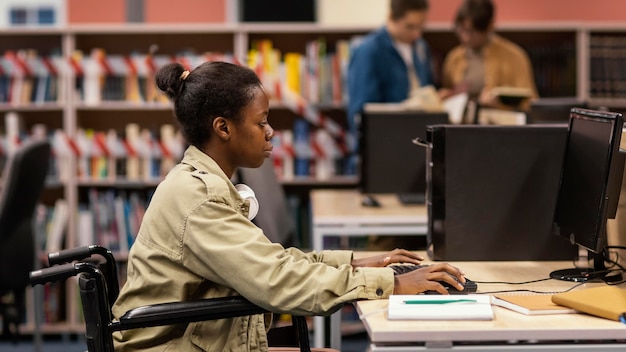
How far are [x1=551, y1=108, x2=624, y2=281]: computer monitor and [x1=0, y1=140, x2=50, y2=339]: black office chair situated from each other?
232 cm

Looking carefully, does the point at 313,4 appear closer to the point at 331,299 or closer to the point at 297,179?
the point at 297,179

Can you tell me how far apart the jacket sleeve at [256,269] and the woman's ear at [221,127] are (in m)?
0.21

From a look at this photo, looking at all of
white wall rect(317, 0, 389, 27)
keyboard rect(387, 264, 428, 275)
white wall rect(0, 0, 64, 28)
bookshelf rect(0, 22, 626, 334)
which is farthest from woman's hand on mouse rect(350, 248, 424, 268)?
white wall rect(0, 0, 64, 28)

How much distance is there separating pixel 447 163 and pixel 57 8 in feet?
21.8

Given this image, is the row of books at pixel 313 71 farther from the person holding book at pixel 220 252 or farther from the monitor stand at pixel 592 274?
the person holding book at pixel 220 252

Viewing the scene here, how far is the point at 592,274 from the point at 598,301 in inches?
17.1

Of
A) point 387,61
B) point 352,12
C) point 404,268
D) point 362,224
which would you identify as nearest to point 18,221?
point 362,224

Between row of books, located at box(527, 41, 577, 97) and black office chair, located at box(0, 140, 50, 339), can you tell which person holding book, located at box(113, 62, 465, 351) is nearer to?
black office chair, located at box(0, 140, 50, 339)

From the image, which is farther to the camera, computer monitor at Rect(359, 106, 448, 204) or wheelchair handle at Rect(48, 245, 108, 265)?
computer monitor at Rect(359, 106, 448, 204)

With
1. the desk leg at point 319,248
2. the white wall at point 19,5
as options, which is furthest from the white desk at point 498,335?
the white wall at point 19,5

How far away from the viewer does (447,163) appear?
264 centimetres

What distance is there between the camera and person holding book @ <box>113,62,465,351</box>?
1947 mm

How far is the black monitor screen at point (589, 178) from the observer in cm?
221

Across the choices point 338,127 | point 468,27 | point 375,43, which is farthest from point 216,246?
point 338,127
